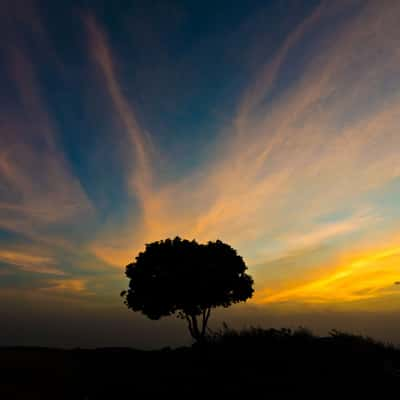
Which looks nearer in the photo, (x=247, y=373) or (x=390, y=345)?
(x=247, y=373)

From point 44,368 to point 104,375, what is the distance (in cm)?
318

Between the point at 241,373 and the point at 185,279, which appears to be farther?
the point at 185,279

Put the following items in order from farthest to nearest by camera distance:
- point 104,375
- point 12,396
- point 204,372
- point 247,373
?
1. point 104,375
2. point 204,372
3. point 247,373
4. point 12,396

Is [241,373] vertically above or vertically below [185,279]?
below

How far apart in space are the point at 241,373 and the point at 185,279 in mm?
21285

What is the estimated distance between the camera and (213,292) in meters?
33.2

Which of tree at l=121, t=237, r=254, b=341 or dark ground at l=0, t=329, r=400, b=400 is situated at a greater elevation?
tree at l=121, t=237, r=254, b=341

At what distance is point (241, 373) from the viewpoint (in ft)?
38.2

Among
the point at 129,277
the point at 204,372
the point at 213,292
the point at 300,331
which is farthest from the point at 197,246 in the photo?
the point at 204,372

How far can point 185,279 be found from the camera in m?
32.7

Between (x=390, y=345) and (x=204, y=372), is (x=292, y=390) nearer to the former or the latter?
(x=204, y=372)

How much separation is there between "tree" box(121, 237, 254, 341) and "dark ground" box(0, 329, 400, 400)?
1492 centimetres

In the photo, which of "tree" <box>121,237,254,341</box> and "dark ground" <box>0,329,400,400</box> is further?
"tree" <box>121,237,254,341</box>

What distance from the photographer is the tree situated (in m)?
32.8
